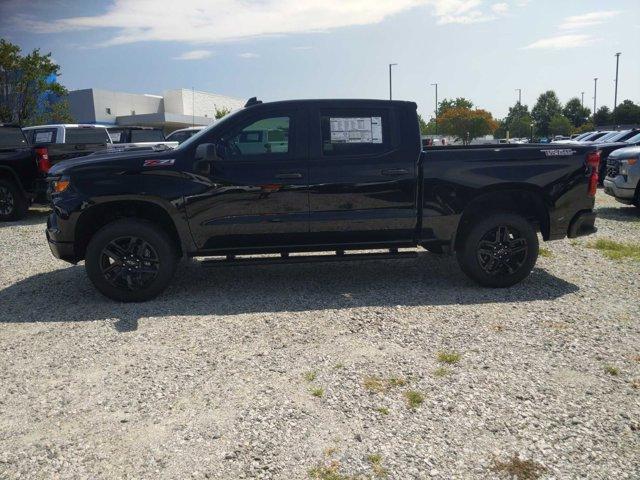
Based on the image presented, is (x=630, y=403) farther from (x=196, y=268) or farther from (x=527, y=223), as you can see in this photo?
(x=196, y=268)

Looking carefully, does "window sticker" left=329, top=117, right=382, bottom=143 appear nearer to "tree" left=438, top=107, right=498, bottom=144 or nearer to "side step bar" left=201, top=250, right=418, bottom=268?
"side step bar" left=201, top=250, right=418, bottom=268

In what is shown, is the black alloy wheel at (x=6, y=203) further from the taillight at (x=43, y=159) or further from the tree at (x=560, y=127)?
the tree at (x=560, y=127)

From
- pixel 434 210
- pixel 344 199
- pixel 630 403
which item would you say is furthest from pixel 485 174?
pixel 630 403

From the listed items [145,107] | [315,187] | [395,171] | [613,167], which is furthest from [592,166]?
[145,107]

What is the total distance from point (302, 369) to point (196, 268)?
340cm

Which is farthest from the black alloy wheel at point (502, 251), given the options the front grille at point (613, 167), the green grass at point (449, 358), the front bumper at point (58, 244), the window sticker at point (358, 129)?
the front grille at point (613, 167)

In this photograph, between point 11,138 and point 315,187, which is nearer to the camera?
point 315,187

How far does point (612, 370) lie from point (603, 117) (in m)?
96.8

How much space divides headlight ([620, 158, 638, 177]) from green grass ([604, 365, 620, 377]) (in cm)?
783

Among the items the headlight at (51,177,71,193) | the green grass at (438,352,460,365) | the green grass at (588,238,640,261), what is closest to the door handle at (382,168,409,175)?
the green grass at (438,352,460,365)

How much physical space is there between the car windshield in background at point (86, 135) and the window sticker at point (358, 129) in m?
8.53

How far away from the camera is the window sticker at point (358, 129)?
564 centimetres

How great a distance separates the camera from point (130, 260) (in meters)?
5.46

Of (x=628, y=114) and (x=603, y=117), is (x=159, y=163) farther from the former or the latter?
(x=603, y=117)
